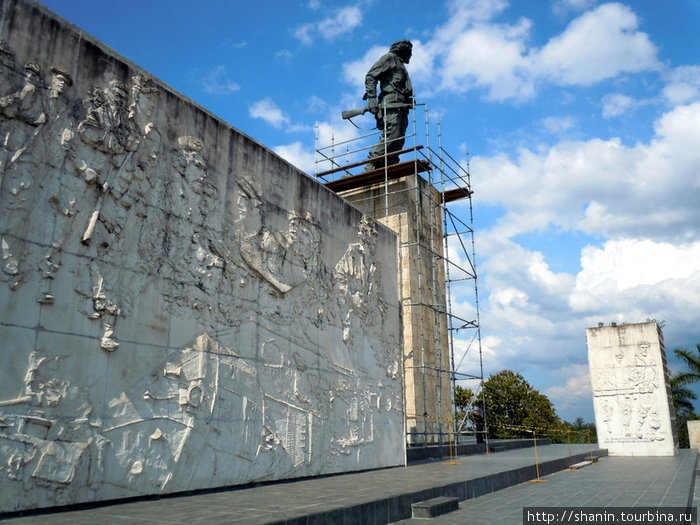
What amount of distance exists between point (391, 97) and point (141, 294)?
39.6ft

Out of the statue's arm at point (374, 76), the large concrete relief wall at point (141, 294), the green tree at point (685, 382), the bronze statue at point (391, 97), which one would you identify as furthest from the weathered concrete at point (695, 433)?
the large concrete relief wall at point (141, 294)

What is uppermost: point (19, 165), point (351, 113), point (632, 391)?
point (351, 113)

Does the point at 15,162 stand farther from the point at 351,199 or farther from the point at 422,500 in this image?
the point at 351,199

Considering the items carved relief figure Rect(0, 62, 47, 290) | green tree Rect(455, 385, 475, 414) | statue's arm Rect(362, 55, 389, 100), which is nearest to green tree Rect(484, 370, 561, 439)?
green tree Rect(455, 385, 475, 414)

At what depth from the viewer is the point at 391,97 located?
15.9 metres

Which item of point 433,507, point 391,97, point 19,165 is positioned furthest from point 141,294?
point 391,97

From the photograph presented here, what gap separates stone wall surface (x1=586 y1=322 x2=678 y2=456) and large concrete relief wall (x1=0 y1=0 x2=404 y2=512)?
9.07 meters

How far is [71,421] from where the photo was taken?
14.9ft

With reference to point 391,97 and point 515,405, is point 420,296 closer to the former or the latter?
point 391,97

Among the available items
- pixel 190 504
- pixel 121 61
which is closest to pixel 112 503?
pixel 190 504

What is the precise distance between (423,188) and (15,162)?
38.7ft

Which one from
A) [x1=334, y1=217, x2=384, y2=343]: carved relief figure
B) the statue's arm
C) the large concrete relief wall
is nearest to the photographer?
the large concrete relief wall

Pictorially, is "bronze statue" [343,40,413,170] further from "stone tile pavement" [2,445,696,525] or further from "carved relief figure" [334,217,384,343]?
"stone tile pavement" [2,445,696,525]

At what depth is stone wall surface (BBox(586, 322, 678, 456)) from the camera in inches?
540
